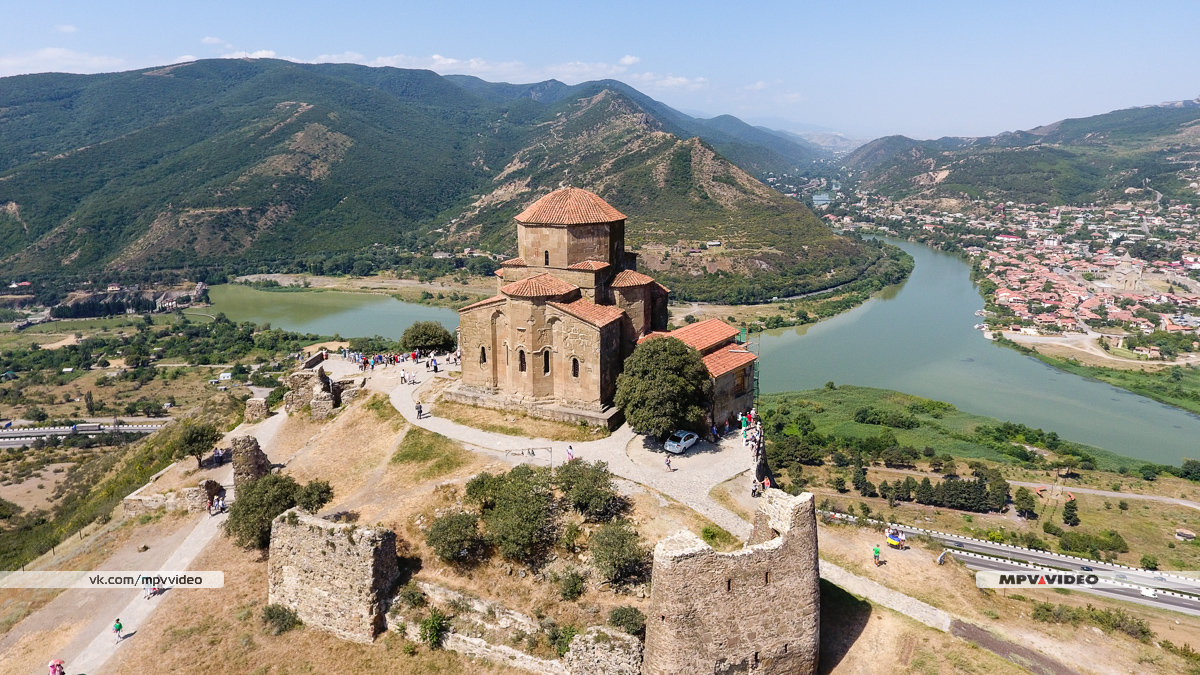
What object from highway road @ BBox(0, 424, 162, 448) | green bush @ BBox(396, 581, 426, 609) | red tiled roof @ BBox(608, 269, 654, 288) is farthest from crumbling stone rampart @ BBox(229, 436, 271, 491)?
highway road @ BBox(0, 424, 162, 448)

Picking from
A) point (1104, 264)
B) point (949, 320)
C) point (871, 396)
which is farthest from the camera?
point (1104, 264)

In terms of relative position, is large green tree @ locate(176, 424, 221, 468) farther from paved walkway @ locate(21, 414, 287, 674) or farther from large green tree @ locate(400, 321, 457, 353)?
large green tree @ locate(400, 321, 457, 353)

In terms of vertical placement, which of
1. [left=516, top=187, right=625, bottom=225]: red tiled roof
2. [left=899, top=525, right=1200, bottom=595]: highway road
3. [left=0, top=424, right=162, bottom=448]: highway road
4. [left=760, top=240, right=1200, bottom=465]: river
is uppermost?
[left=516, top=187, right=625, bottom=225]: red tiled roof

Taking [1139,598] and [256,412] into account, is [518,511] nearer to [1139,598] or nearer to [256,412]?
[256,412]

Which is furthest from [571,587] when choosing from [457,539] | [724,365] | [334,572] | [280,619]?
[724,365]

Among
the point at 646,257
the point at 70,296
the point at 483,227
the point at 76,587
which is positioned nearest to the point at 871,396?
the point at 646,257

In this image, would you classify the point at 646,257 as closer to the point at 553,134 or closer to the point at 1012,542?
the point at 1012,542
